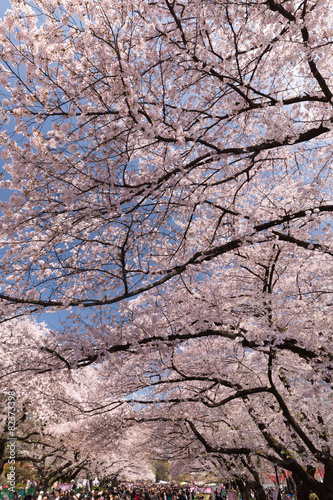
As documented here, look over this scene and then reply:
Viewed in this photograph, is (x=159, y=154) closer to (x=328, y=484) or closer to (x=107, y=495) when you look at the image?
(x=328, y=484)

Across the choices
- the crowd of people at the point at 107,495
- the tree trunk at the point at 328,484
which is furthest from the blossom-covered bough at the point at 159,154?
the crowd of people at the point at 107,495

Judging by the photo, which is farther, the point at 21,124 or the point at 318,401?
the point at 318,401

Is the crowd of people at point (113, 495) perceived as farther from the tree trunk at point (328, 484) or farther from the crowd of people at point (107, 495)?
the tree trunk at point (328, 484)

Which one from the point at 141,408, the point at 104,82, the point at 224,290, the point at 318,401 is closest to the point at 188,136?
the point at 104,82

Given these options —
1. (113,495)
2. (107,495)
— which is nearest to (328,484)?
(107,495)

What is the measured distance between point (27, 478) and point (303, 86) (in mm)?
34660

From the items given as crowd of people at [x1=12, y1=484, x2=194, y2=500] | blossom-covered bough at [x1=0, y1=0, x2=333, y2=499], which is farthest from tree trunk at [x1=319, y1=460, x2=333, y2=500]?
crowd of people at [x1=12, y1=484, x2=194, y2=500]

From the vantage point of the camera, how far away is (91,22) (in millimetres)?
4344

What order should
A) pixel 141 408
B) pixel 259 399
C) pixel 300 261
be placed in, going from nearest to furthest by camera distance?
1. pixel 300 261
2. pixel 259 399
3. pixel 141 408

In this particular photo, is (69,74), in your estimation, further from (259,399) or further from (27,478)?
(27,478)

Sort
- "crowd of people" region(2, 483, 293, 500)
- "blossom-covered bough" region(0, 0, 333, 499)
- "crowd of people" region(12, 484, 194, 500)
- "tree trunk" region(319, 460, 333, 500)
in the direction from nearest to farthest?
"blossom-covered bough" region(0, 0, 333, 499) → "tree trunk" region(319, 460, 333, 500) → "crowd of people" region(12, 484, 194, 500) → "crowd of people" region(2, 483, 293, 500)

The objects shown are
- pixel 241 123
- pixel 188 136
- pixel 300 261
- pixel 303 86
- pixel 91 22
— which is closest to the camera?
pixel 91 22

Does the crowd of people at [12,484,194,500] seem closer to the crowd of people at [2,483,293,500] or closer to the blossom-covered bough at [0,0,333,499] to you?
the crowd of people at [2,483,293,500]

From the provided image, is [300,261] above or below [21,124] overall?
above
